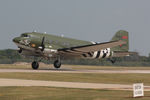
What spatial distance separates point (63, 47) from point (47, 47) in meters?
3.65

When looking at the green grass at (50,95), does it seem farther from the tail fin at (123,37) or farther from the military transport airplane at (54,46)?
the tail fin at (123,37)

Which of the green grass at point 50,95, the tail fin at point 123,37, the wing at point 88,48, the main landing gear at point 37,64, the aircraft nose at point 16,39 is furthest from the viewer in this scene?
the tail fin at point 123,37

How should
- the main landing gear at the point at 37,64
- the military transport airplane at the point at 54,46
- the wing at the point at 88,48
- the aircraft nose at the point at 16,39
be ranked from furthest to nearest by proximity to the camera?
1. the main landing gear at the point at 37,64
2. the wing at the point at 88,48
3. the military transport airplane at the point at 54,46
4. the aircraft nose at the point at 16,39

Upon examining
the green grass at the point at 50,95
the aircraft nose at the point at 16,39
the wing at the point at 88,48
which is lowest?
the green grass at the point at 50,95

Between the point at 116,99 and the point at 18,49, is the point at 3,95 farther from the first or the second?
Result: the point at 18,49

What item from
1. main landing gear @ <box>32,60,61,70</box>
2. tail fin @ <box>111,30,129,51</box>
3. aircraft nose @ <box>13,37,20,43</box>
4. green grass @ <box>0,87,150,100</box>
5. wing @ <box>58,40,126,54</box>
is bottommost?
green grass @ <box>0,87,150,100</box>

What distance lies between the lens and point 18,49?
47.0 metres

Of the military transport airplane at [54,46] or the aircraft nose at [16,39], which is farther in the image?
the military transport airplane at [54,46]

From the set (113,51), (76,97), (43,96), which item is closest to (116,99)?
(76,97)

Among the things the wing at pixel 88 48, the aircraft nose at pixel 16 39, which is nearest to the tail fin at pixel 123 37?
the wing at pixel 88 48

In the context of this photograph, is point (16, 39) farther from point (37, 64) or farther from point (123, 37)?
point (123, 37)

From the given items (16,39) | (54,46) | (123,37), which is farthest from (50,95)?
(123,37)

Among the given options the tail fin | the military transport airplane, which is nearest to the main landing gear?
the military transport airplane

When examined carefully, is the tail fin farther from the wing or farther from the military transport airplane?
the wing
